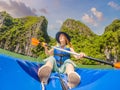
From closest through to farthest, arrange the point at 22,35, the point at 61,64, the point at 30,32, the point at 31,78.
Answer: the point at 31,78
the point at 61,64
the point at 22,35
the point at 30,32

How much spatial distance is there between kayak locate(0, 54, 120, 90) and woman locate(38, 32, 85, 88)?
8 cm

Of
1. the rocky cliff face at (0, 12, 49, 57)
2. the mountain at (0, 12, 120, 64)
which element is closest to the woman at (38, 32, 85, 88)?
the mountain at (0, 12, 120, 64)

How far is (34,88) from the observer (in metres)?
2.58

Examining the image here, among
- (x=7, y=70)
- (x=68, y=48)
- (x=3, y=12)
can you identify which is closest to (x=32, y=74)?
(x=7, y=70)

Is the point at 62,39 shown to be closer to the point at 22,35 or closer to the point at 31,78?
the point at 31,78

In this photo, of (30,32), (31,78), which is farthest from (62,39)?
(30,32)

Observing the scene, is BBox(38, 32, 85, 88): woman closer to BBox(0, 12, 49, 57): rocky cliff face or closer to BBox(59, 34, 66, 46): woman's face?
BBox(59, 34, 66, 46): woman's face

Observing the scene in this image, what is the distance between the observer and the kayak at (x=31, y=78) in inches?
97.7

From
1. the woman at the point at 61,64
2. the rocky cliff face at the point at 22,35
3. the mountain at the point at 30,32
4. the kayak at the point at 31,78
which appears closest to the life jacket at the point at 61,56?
the woman at the point at 61,64

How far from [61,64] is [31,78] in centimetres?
71

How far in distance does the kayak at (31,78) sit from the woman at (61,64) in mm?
76

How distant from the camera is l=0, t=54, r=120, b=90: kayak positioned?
248 centimetres

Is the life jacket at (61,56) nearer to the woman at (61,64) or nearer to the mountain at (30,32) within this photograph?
the woman at (61,64)

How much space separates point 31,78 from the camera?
2.67m
